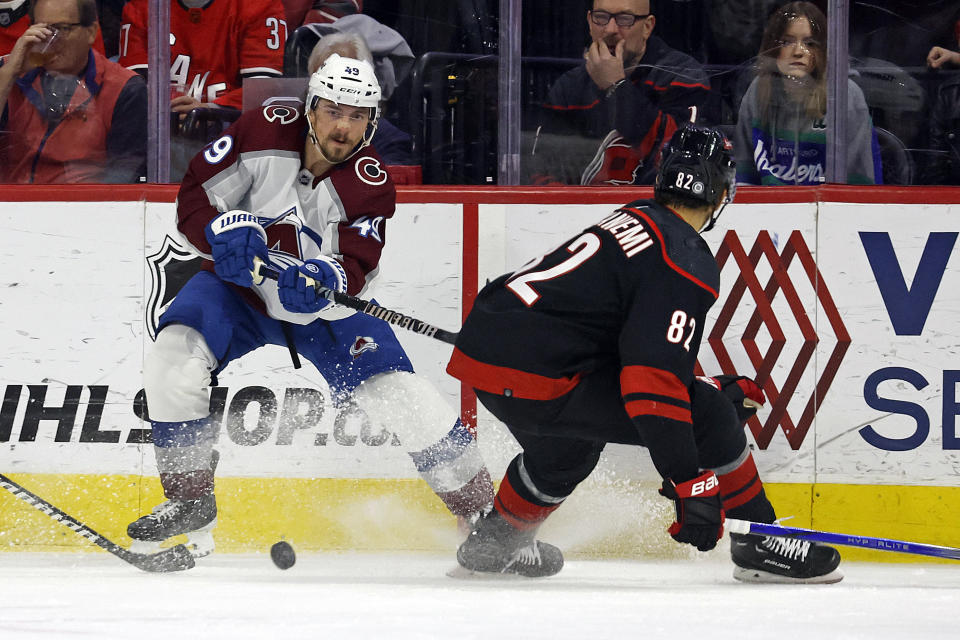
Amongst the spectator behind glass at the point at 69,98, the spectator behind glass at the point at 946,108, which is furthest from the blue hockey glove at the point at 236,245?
the spectator behind glass at the point at 946,108

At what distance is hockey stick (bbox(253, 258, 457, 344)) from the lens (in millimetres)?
3054

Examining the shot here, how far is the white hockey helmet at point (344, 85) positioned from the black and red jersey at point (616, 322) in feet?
2.09

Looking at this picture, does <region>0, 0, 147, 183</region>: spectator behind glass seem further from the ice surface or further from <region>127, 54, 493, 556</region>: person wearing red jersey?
the ice surface

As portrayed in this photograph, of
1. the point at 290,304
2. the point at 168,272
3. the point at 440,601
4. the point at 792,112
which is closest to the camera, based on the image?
the point at 440,601

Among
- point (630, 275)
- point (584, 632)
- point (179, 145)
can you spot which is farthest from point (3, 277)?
point (584, 632)

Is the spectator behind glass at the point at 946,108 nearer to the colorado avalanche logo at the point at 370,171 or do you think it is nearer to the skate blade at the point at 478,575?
the colorado avalanche logo at the point at 370,171

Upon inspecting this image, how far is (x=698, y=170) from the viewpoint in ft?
9.12

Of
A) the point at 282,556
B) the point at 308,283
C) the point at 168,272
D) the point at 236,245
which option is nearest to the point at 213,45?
the point at 168,272

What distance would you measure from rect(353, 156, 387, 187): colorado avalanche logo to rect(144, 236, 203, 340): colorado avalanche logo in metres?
0.56

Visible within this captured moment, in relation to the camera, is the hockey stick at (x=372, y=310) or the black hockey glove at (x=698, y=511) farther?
the hockey stick at (x=372, y=310)

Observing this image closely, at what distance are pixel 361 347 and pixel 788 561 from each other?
3.77ft

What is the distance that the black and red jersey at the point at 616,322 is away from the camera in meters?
2.58

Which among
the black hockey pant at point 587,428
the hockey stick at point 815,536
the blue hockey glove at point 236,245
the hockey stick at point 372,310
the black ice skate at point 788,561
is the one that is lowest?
the black ice skate at point 788,561

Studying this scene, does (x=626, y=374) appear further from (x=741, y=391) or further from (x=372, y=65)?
(x=372, y=65)
